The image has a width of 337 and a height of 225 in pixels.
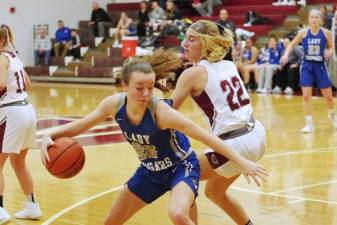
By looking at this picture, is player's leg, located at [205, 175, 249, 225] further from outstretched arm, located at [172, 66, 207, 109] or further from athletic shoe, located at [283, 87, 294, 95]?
athletic shoe, located at [283, 87, 294, 95]

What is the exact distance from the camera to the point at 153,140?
14.4ft

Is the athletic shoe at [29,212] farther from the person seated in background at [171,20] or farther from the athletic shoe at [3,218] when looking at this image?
the person seated in background at [171,20]

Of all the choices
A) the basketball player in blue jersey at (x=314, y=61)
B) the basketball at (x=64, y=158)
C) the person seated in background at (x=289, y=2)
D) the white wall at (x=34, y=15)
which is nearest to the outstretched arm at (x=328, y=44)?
the basketball player in blue jersey at (x=314, y=61)

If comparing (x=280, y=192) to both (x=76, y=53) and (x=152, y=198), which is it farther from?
(x=76, y=53)

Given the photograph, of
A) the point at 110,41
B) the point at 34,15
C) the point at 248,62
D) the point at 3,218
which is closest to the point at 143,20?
the point at 110,41

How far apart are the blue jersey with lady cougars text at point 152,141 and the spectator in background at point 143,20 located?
726 inches

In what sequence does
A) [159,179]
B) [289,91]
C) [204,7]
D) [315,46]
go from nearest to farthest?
[159,179] → [315,46] → [289,91] → [204,7]

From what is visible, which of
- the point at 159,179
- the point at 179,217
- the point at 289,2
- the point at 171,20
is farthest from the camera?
the point at 171,20

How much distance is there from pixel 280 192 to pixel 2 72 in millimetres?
3007

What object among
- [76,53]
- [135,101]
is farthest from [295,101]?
[135,101]

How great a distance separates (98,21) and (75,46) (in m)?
1.26

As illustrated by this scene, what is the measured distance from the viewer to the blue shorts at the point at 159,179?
4.47 m

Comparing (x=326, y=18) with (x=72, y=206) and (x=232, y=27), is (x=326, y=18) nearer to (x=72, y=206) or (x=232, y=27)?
(x=232, y=27)

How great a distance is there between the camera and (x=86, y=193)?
7164 mm
